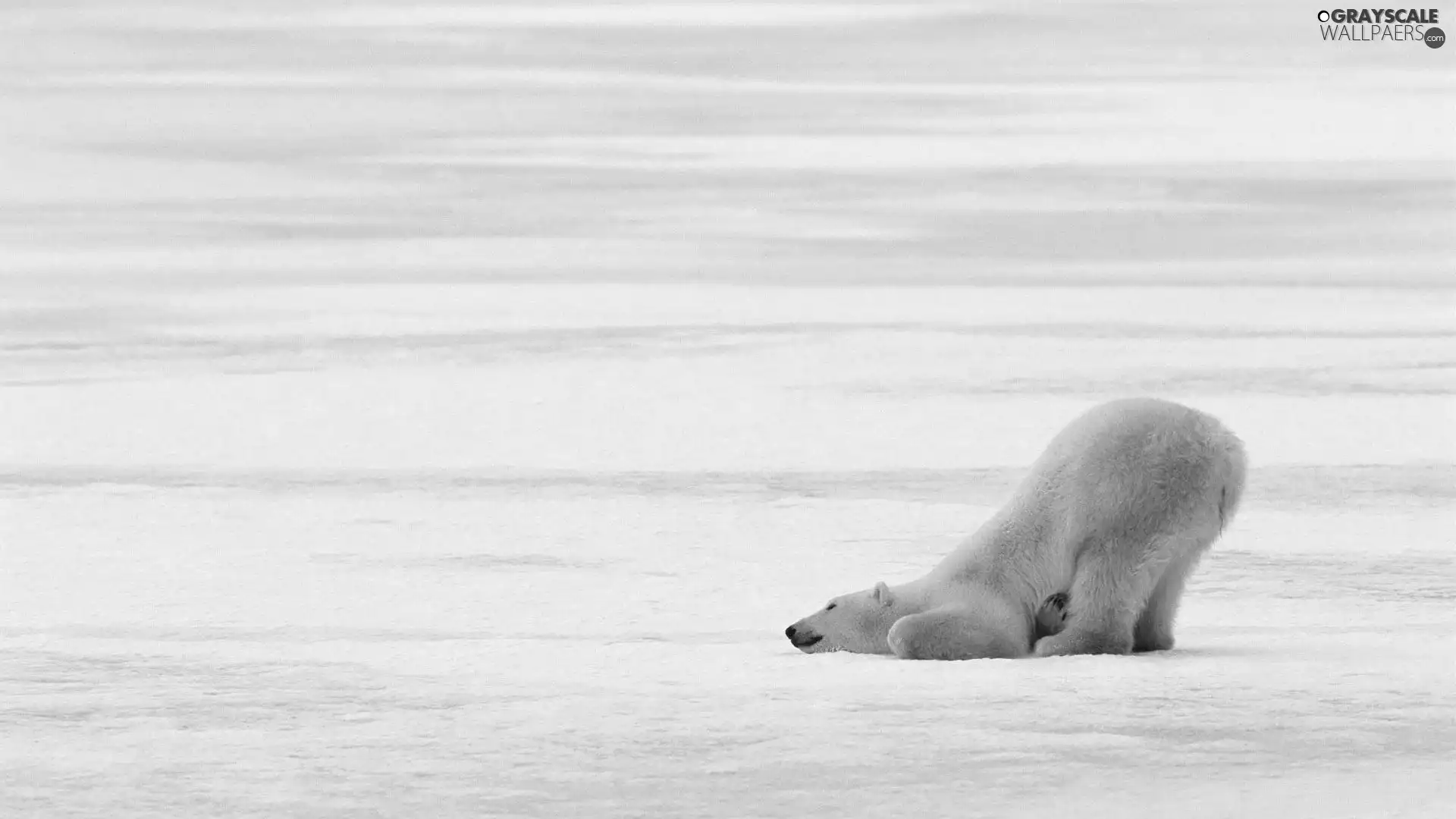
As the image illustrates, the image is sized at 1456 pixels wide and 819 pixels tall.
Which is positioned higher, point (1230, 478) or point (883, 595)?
point (1230, 478)

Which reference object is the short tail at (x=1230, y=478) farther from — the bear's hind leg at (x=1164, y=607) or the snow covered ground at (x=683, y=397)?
the snow covered ground at (x=683, y=397)

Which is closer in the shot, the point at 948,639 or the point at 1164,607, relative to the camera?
the point at 948,639

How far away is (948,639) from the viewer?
5.27 m

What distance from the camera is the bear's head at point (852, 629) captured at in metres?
5.45

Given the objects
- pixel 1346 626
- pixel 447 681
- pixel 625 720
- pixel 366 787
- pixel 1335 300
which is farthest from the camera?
pixel 1335 300

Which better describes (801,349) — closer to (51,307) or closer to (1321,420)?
(1321,420)

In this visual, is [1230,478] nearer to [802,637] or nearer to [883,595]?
[883,595]

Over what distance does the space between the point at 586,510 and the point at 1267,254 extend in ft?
29.6

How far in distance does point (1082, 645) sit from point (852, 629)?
1.77 feet

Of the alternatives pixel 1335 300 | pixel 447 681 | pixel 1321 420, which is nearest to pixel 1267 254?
pixel 1335 300

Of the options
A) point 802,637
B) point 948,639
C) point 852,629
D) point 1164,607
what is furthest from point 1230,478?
point 802,637

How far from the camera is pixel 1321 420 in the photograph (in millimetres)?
9453

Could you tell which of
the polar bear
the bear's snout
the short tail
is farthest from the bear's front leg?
the short tail

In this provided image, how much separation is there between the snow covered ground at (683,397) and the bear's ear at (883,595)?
18cm
